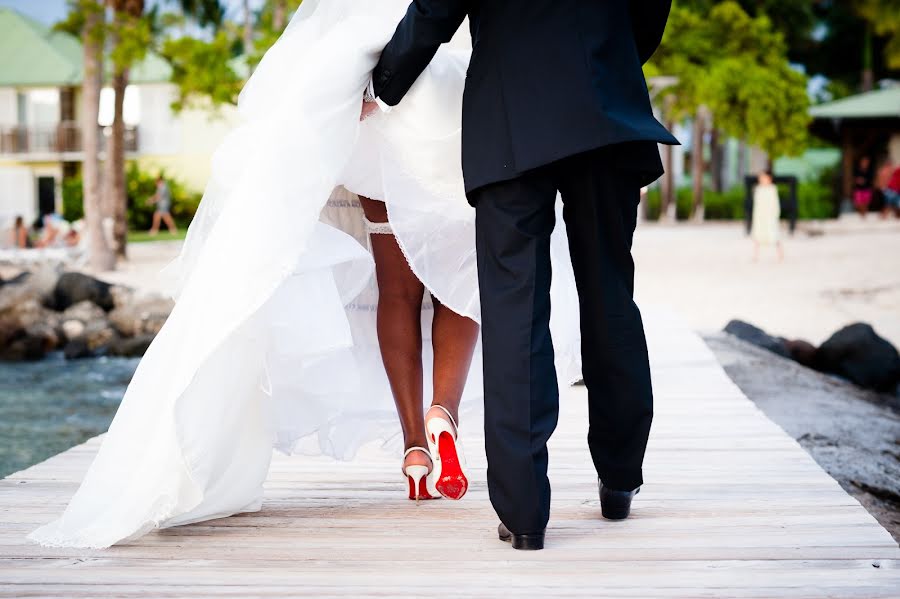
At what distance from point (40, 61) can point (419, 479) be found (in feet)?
135

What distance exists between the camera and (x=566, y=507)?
3025 mm

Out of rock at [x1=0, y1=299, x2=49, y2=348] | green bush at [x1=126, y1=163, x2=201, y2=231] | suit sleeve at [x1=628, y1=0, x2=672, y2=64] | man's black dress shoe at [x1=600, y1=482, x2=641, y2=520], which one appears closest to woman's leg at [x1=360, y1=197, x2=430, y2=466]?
man's black dress shoe at [x1=600, y1=482, x2=641, y2=520]

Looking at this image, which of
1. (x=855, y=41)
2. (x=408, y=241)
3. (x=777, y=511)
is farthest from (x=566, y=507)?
(x=855, y=41)

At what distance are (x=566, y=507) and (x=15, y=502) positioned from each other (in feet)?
5.26

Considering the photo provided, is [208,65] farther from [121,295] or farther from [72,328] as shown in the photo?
[72,328]

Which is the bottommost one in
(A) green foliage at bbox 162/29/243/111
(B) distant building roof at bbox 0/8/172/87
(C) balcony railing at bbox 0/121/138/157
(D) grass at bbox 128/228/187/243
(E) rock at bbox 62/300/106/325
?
(D) grass at bbox 128/228/187/243

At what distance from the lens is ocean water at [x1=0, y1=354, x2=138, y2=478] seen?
8297mm

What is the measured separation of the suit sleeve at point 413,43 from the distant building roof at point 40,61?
3797 centimetres

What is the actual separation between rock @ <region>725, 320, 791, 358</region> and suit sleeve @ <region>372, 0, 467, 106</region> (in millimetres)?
6773

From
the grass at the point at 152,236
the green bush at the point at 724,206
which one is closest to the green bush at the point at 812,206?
the green bush at the point at 724,206

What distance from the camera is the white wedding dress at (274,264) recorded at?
268cm

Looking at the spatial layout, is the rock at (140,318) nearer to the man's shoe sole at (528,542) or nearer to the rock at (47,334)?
the rock at (47,334)

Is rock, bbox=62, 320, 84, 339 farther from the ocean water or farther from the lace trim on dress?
the lace trim on dress

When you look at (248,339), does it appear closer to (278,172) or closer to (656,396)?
(278,172)
